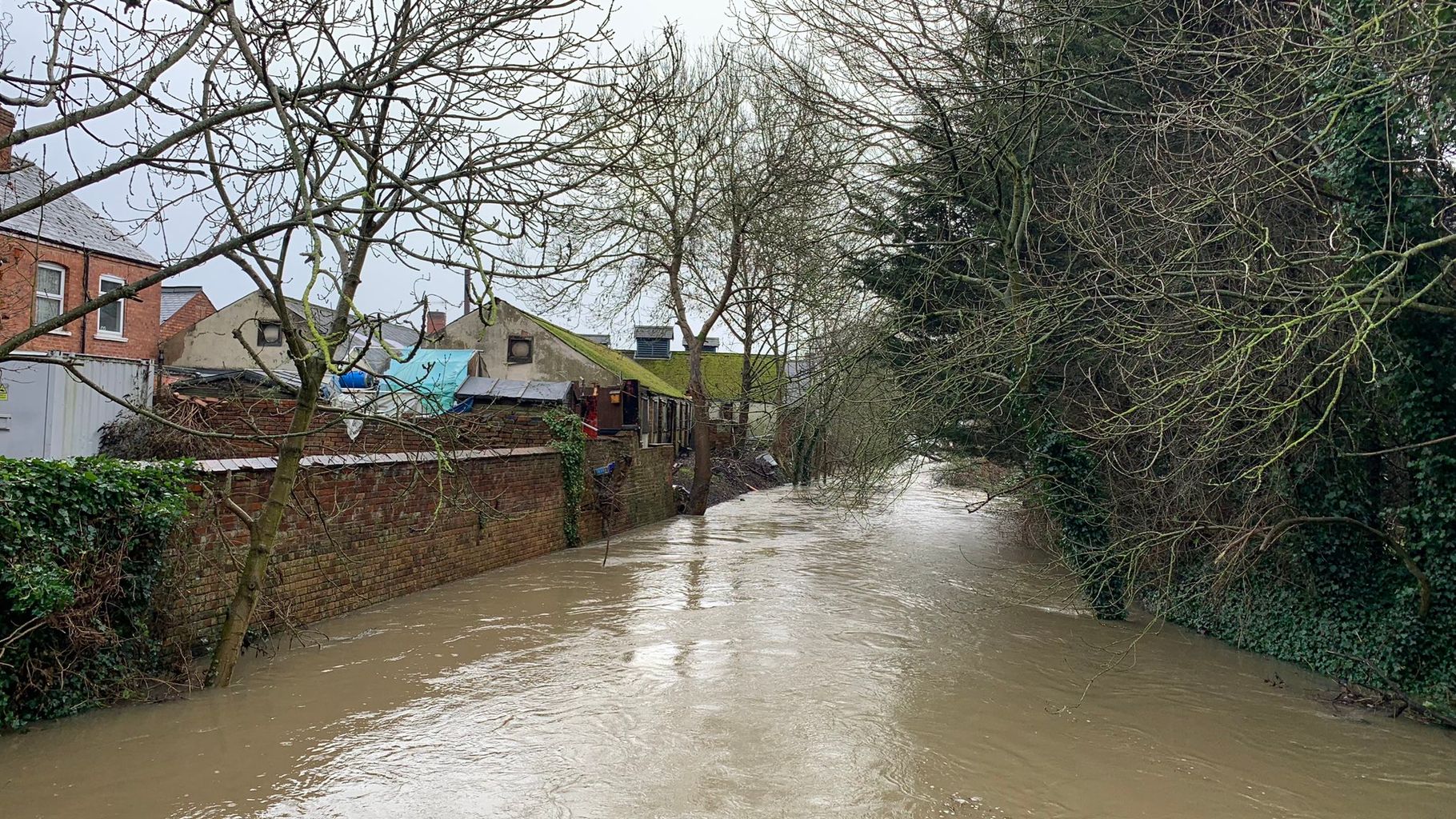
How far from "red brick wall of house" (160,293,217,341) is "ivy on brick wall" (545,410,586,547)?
20.0m

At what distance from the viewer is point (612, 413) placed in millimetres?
29547

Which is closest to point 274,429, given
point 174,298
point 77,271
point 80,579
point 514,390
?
point 80,579

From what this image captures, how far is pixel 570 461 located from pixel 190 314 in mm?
22190

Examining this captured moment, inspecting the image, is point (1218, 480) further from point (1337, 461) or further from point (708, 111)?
point (708, 111)

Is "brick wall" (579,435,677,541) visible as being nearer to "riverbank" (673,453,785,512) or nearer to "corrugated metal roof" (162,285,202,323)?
"riverbank" (673,453,785,512)

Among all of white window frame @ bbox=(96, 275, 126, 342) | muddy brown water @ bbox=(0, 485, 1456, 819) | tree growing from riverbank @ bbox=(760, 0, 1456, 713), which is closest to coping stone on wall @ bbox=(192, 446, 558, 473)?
muddy brown water @ bbox=(0, 485, 1456, 819)

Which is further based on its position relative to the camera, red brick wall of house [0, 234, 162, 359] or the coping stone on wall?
red brick wall of house [0, 234, 162, 359]

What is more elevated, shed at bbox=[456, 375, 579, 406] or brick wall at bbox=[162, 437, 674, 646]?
shed at bbox=[456, 375, 579, 406]

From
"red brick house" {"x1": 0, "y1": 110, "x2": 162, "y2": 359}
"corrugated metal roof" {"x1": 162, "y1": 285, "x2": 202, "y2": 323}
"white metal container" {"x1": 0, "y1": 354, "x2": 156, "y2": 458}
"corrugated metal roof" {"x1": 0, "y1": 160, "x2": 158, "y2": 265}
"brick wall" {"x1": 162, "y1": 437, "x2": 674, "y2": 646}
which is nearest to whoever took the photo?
"brick wall" {"x1": 162, "y1": 437, "x2": 674, "y2": 646}

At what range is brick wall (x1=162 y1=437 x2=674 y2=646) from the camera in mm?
8070

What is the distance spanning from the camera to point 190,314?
1278 inches

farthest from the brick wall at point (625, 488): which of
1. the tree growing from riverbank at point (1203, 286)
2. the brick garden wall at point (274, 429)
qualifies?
the tree growing from riverbank at point (1203, 286)

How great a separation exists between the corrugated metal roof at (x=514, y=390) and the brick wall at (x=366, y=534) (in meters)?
6.25

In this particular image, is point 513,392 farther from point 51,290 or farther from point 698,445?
point 51,290
